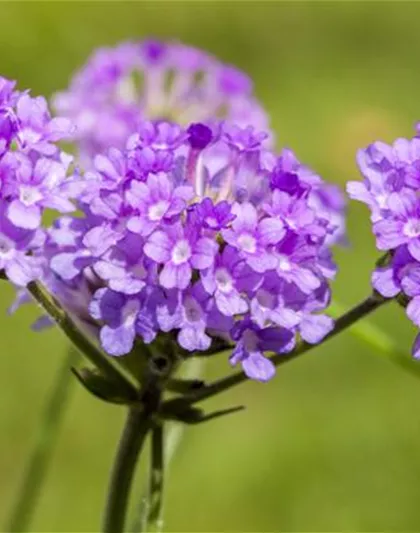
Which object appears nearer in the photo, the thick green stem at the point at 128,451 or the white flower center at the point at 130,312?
the white flower center at the point at 130,312

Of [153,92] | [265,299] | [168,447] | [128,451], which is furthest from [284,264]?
[153,92]

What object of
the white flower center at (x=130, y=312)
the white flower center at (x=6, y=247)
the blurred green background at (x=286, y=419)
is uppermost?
the white flower center at (x=6, y=247)

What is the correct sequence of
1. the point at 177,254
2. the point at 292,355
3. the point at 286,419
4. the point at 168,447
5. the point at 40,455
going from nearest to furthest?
the point at 177,254 → the point at 292,355 → the point at 168,447 → the point at 40,455 → the point at 286,419

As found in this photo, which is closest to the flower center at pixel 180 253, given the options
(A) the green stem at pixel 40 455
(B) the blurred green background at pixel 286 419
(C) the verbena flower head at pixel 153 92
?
(A) the green stem at pixel 40 455

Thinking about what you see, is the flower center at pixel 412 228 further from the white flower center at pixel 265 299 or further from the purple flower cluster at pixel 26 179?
the purple flower cluster at pixel 26 179

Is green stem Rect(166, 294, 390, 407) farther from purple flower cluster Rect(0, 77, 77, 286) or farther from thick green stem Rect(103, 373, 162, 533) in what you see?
purple flower cluster Rect(0, 77, 77, 286)

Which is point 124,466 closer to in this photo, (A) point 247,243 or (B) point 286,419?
(A) point 247,243
